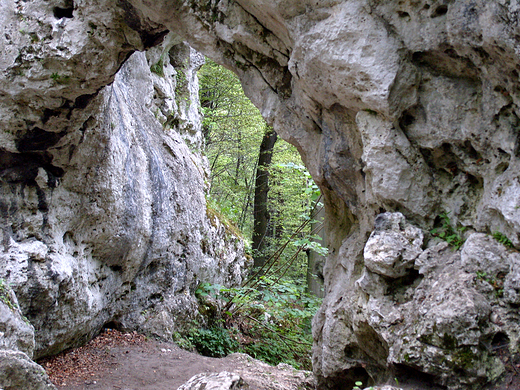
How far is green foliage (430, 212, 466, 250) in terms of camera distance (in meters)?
3.53

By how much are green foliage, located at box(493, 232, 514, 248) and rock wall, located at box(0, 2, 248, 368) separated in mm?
4783

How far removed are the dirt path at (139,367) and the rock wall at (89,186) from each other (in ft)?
0.95

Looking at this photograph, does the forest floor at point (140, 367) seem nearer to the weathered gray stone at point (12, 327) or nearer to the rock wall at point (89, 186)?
the rock wall at point (89, 186)

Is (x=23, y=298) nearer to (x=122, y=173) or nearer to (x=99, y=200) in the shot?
(x=99, y=200)

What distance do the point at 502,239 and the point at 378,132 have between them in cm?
148

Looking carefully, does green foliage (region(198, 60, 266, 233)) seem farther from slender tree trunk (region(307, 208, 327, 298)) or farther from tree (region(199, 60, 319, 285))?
slender tree trunk (region(307, 208, 327, 298))

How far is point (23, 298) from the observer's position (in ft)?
16.5

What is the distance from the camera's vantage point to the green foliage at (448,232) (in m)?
3.53

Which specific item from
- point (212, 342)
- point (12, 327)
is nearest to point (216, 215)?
point (212, 342)

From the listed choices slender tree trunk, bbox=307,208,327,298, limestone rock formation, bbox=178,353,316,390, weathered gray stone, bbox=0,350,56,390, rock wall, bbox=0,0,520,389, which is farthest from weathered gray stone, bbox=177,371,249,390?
slender tree trunk, bbox=307,208,327,298


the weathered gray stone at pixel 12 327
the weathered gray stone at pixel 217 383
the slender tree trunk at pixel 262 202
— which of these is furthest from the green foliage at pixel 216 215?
the weathered gray stone at pixel 217 383

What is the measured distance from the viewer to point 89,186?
626 cm

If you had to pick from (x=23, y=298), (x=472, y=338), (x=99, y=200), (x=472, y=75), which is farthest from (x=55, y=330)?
(x=472, y=75)

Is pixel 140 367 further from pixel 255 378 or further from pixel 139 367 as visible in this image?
pixel 255 378
